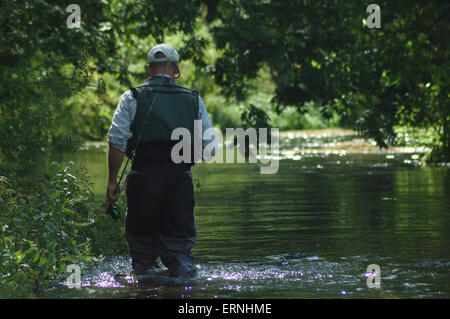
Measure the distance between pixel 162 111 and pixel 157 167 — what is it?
44 centimetres

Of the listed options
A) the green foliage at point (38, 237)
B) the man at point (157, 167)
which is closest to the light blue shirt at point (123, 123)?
the man at point (157, 167)

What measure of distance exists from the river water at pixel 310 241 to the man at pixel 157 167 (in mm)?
255

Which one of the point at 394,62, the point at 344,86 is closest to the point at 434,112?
the point at 394,62

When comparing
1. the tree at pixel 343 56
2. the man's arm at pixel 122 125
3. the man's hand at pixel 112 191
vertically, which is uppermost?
the tree at pixel 343 56

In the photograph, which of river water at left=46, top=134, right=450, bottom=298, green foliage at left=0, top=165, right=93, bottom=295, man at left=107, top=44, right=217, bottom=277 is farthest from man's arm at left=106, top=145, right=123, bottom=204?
river water at left=46, top=134, right=450, bottom=298

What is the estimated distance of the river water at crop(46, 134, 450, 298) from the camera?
Answer: 24.2ft

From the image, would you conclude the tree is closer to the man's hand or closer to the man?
the man

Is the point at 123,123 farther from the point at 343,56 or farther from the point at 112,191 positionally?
the point at 343,56

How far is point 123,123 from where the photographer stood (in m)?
7.61

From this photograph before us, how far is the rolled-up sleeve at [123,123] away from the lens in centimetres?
761

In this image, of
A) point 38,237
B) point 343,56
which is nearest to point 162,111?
point 38,237

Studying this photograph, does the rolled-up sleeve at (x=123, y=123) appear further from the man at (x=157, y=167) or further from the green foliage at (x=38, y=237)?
the green foliage at (x=38, y=237)

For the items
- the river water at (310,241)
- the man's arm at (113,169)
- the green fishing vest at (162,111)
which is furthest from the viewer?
the man's arm at (113,169)
